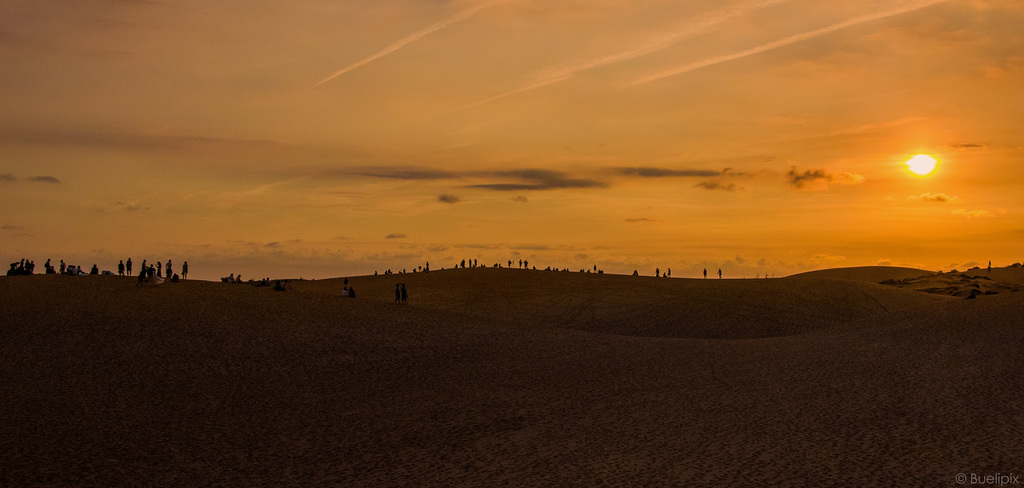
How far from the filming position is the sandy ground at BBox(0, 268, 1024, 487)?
1470 cm

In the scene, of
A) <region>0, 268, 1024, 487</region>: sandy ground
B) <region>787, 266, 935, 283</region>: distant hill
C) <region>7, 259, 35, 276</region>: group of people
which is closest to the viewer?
<region>0, 268, 1024, 487</region>: sandy ground

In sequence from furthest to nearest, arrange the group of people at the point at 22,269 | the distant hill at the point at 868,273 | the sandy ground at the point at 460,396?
1. the distant hill at the point at 868,273
2. the group of people at the point at 22,269
3. the sandy ground at the point at 460,396

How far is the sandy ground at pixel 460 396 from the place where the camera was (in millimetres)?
14703

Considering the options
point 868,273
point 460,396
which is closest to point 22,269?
point 460,396

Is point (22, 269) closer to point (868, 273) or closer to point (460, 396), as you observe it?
point (460, 396)

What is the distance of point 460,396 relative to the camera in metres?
21.7

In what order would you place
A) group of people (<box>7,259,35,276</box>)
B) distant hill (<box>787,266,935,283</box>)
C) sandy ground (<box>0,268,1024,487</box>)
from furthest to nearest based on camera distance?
distant hill (<box>787,266,935,283</box>) → group of people (<box>7,259,35,276</box>) → sandy ground (<box>0,268,1024,487</box>)

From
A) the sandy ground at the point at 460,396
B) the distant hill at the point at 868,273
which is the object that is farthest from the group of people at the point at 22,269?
the distant hill at the point at 868,273

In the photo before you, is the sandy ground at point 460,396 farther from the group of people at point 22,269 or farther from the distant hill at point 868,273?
the distant hill at point 868,273

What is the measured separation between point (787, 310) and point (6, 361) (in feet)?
127

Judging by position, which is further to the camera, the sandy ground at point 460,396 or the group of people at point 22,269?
the group of people at point 22,269

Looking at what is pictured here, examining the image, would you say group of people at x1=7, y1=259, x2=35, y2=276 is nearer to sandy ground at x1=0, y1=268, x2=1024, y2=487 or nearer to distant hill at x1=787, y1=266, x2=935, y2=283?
sandy ground at x1=0, y1=268, x2=1024, y2=487

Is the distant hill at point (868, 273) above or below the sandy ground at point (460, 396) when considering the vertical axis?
above

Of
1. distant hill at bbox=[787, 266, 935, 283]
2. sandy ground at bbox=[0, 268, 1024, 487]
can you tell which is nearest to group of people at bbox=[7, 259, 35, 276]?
sandy ground at bbox=[0, 268, 1024, 487]
